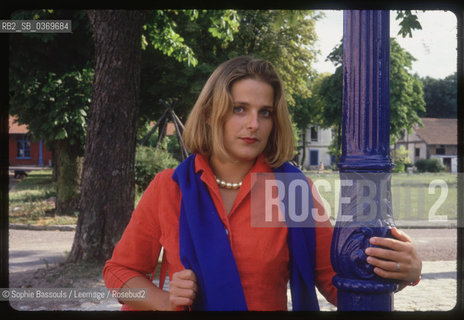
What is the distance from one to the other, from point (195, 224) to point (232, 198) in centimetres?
23

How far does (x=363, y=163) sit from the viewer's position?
1.43 metres

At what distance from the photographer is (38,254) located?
24.5 feet

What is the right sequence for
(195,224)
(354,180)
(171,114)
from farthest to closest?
(171,114) → (195,224) → (354,180)

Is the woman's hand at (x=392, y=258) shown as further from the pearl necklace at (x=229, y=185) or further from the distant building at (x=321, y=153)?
the pearl necklace at (x=229, y=185)

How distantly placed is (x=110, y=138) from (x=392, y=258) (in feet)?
15.5

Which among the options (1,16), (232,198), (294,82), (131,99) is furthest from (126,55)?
(294,82)

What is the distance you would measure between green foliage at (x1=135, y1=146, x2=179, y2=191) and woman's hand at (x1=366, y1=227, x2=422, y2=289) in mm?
12015

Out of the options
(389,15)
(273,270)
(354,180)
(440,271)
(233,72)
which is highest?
(389,15)

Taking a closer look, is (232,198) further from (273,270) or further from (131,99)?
(131,99)

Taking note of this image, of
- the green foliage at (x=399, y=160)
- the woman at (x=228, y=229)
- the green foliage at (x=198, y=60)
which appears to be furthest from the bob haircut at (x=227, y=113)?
the green foliage at (x=198, y=60)

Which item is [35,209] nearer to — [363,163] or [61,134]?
[61,134]

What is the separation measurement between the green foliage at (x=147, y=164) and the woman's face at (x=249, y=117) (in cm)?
1158

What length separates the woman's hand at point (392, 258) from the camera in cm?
138

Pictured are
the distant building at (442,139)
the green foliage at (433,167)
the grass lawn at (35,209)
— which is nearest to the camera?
the distant building at (442,139)
